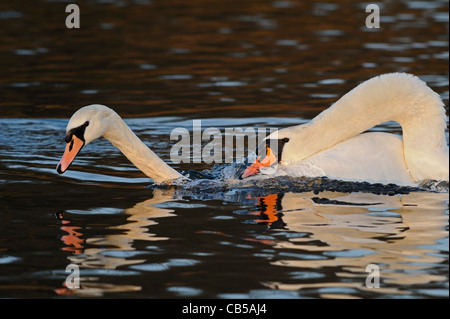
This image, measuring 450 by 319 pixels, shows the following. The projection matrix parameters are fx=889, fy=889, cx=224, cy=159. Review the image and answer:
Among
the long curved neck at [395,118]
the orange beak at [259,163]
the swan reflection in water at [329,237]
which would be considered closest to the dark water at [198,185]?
the swan reflection in water at [329,237]

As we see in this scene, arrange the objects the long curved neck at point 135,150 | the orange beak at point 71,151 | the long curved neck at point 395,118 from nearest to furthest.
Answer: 1. the orange beak at point 71,151
2. the long curved neck at point 135,150
3. the long curved neck at point 395,118

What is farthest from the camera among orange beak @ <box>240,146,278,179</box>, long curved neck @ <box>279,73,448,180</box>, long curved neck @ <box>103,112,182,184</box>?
orange beak @ <box>240,146,278,179</box>

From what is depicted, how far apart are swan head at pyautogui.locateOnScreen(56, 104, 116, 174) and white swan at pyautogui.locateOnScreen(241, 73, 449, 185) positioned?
1.72 meters

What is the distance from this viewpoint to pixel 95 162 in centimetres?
1115

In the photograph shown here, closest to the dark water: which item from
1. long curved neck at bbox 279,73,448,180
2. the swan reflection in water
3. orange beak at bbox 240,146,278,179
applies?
the swan reflection in water

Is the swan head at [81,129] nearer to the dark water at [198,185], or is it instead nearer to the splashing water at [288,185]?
the dark water at [198,185]

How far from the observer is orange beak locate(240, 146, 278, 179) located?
949 cm

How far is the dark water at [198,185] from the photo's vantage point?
6668 millimetres

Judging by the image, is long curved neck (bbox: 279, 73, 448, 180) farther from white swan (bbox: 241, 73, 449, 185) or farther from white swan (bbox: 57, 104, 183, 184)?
white swan (bbox: 57, 104, 183, 184)

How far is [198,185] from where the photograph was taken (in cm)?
974

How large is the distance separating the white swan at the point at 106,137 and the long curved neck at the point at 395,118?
1537 millimetres

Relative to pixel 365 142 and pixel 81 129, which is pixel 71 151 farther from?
pixel 365 142

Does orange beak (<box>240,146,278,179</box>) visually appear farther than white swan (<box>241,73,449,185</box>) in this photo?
Yes

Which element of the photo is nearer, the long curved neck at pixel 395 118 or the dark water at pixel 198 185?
the dark water at pixel 198 185
